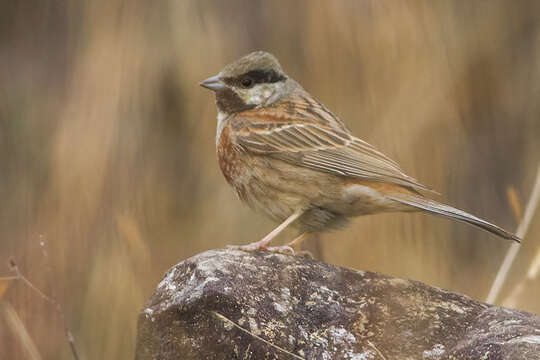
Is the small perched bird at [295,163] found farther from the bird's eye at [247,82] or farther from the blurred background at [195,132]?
the blurred background at [195,132]

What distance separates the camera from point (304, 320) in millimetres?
2412

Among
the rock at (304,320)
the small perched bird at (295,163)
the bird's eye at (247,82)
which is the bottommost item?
the rock at (304,320)

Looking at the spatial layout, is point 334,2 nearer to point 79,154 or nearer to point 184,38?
point 184,38

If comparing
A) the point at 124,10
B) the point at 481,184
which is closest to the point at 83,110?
the point at 124,10

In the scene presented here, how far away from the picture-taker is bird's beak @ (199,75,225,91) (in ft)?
12.1

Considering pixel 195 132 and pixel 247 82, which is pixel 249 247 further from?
pixel 195 132

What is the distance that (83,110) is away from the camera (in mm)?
4102

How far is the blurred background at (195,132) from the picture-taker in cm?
355

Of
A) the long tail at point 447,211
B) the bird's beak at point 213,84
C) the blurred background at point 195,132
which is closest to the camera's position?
the long tail at point 447,211

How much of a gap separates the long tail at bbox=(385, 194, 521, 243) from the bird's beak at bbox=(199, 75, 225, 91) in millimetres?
1002

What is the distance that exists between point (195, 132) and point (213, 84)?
0.86 m

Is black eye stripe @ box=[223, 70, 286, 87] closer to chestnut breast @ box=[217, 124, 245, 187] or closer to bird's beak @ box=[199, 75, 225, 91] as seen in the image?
bird's beak @ box=[199, 75, 225, 91]

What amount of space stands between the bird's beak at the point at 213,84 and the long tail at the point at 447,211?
3.29 feet

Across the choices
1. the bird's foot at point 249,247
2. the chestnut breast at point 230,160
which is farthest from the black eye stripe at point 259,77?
the bird's foot at point 249,247
